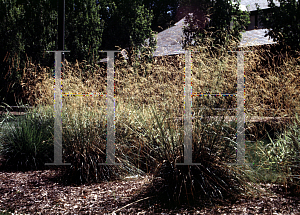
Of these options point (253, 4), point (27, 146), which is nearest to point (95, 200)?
point (27, 146)

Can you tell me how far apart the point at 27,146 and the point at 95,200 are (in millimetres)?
1989

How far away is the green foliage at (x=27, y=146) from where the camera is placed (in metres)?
4.57

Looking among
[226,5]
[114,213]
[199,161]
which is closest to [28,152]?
[114,213]

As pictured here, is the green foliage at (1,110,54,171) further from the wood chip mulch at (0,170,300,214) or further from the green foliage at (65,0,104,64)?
the green foliage at (65,0,104,64)

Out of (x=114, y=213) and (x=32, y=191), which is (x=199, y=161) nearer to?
(x=114, y=213)

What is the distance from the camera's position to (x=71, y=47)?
14.7 meters

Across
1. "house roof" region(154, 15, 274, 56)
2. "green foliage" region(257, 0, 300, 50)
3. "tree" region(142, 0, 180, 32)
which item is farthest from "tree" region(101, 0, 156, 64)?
"tree" region(142, 0, 180, 32)

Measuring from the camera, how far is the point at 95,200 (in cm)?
315

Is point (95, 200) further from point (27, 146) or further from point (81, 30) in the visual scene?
point (81, 30)

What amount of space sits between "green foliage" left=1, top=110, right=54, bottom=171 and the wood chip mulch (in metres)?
0.59

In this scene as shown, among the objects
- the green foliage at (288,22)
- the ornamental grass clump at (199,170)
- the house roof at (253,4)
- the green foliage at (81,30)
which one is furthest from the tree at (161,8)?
the ornamental grass clump at (199,170)

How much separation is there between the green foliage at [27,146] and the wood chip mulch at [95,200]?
1.93 feet

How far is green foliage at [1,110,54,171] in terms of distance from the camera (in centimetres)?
457

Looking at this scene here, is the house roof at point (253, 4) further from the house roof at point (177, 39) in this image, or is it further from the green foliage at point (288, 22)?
the green foliage at point (288, 22)
